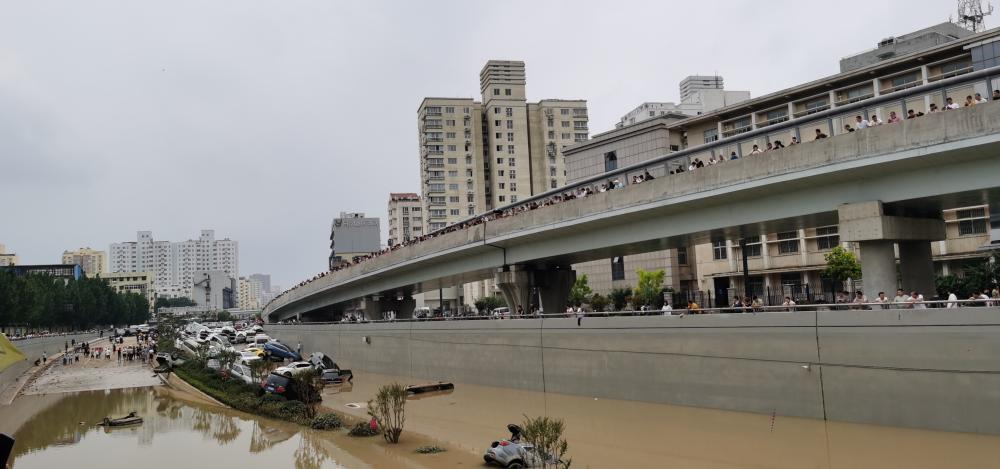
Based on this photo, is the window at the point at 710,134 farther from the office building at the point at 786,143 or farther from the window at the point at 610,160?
the window at the point at 610,160

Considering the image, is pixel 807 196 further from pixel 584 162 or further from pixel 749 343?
pixel 584 162

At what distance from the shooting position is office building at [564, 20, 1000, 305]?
49.9 m

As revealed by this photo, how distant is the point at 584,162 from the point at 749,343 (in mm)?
52715

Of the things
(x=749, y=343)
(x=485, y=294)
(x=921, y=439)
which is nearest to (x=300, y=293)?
(x=485, y=294)

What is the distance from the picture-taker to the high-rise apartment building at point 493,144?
4257 inches

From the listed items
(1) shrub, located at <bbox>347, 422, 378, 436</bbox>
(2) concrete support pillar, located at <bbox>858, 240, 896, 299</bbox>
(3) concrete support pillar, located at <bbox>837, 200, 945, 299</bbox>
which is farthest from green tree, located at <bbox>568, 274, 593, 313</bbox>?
(2) concrete support pillar, located at <bbox>858, 240, 896, 299</bbox>

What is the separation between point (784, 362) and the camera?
67.2ft

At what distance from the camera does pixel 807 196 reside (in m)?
22.9

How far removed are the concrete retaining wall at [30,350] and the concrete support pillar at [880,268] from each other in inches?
1464

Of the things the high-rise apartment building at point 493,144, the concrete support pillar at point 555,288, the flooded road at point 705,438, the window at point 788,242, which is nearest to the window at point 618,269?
the window at point 788,242

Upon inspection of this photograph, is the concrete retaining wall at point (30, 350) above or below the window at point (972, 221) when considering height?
below

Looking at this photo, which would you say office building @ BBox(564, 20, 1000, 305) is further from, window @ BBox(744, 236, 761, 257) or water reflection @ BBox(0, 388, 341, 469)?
water reflection @ BBox(0, 388, 341, 469)

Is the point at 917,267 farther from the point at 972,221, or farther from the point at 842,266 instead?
the point at 972,221

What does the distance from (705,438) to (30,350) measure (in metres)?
63.0
